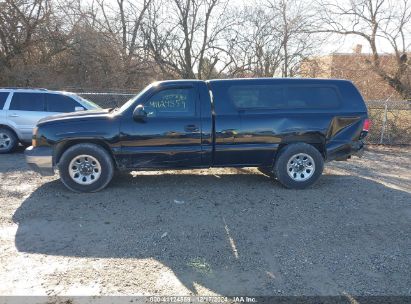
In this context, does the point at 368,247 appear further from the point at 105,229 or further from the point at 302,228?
the point at 105,229

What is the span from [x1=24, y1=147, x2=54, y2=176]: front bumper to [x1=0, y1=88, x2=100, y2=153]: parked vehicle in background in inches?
143

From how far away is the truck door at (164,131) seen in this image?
5699 mm

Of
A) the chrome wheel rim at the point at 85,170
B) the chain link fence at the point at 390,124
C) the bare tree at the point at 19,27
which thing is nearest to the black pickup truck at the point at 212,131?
the chrome wheel rim at the point at 85,170

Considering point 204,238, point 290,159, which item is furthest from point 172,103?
point 204,238

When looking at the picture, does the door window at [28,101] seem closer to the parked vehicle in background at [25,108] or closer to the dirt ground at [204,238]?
the parked vehicle in background at [25,108]

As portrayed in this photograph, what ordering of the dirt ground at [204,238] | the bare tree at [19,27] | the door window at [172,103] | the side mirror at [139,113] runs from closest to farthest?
the dirt ground at [204,238] < the side mirror at [139,113] < the door window at [172,103] < the bare tree at [19,27]

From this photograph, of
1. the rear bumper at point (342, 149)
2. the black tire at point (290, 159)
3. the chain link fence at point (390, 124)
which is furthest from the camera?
the chain link fence at point (390, 124)

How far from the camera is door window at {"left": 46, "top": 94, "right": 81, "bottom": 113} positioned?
9.16 m

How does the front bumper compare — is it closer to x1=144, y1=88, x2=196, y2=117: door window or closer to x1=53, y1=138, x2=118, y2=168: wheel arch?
x1=53, y1=138, x2=118, y2=168: wheel arch

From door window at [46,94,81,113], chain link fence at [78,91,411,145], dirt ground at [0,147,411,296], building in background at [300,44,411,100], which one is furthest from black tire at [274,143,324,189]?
building in background at [300,44,411,100]

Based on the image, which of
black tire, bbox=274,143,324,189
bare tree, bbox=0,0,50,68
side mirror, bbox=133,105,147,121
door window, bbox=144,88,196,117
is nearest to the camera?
side mirror, bbox=133,105,147,121

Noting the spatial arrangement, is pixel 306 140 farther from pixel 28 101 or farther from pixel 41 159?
pixel 28 101

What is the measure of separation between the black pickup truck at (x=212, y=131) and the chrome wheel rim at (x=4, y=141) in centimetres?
404

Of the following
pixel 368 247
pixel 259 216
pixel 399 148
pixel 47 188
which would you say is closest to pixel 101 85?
pixel 47 188
